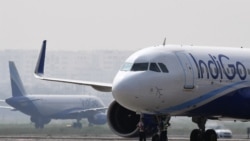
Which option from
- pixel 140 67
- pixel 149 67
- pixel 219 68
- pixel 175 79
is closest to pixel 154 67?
pixel 149 67

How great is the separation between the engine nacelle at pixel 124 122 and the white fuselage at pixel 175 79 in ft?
8.37

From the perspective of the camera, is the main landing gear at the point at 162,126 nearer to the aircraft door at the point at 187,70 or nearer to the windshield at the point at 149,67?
the aircraft door at the point at 187,70

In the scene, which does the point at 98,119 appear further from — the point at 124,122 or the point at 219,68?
the point at 219,68

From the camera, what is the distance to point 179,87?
34.2 m

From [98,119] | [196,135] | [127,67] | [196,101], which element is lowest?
[98,119]

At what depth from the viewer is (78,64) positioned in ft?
607

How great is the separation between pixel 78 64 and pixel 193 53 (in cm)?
14972

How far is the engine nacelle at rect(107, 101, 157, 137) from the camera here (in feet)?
122

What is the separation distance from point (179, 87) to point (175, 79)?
367 millimetres

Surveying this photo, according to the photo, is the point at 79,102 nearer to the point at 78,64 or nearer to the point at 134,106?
the point at 78,64

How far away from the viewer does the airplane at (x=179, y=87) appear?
3344 centimetres

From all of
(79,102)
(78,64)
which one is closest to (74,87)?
(78,64)

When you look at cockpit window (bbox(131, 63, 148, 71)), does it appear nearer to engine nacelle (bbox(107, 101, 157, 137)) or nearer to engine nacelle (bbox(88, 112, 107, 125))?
engine nacelle (bbox(107, 101, 157, 137))

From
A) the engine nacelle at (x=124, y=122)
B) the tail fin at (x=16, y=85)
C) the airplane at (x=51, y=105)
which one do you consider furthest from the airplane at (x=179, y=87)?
the tail fin at (x=16, y=85)
